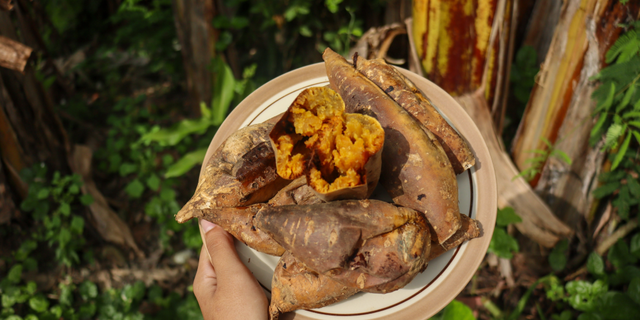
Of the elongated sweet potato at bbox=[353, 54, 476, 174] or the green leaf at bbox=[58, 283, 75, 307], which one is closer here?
the elongated sweet potato at bbox=[353, 54, 476, 174]

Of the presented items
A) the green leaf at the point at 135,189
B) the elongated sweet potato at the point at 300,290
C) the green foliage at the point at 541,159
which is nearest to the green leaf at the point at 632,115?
the green foliage at the point at 541,159

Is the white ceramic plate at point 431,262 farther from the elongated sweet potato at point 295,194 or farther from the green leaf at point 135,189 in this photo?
the green leaf at point 135,189

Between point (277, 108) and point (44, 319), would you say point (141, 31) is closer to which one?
point (277, 108)

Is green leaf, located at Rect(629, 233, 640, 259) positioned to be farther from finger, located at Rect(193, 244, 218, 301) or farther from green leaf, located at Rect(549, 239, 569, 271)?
finger, located at Rect(193, 244, 218, 301)

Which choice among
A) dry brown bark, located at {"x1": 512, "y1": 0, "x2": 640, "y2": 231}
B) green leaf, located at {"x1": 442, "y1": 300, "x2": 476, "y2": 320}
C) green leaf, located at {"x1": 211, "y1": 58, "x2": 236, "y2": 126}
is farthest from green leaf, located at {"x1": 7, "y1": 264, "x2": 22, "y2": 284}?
dry brown bark, located at {"x1": 512, "y1": 0, "x2": 640, "y2": 231}

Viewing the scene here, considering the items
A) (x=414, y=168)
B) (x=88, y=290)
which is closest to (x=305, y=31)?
(x=414, y=168)

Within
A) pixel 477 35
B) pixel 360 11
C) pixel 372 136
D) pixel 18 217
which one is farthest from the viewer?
pixel 360 11

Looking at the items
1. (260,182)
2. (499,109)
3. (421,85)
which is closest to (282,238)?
(260,182)
